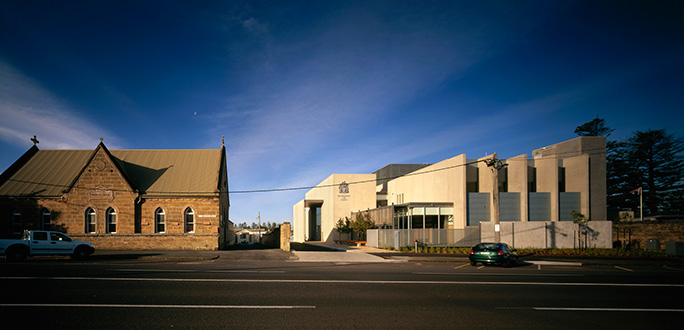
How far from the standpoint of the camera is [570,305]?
9.78 m

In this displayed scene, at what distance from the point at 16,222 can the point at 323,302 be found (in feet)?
107

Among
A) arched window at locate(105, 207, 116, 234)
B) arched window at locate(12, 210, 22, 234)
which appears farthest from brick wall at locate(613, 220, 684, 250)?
arched window at locate(12, 210, 22, 234)

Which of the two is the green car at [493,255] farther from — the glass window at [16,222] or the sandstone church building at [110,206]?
the glass window at [16,222]

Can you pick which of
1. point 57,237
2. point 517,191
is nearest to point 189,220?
point 57,237

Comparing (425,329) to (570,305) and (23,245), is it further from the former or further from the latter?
(23,245)

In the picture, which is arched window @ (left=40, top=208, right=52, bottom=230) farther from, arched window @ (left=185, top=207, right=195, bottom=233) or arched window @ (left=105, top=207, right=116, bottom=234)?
arched window @ (left=185, top=207, right=195, bottom=233)

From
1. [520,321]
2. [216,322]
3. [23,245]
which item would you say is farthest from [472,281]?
[23,245]

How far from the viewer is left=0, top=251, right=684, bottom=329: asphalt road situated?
304 inches

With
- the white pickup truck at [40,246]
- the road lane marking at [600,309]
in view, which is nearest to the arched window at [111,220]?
the white pickup truck at [40,246]

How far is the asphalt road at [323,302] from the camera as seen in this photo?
773 centimetres

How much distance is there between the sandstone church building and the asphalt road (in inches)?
648

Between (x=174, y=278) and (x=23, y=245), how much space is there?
14086 mm

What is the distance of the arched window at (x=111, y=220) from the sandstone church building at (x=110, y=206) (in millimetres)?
69

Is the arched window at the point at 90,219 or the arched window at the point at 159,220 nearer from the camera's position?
the arched window at the point at 90,219
